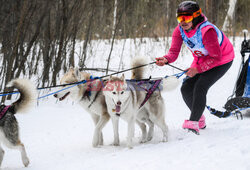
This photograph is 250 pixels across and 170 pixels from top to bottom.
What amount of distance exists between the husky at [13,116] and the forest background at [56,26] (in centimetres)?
214

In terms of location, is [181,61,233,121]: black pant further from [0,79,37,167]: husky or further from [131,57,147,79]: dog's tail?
[0,79,37,167]: husky

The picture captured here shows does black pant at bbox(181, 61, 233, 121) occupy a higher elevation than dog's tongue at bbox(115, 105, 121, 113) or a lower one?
higher

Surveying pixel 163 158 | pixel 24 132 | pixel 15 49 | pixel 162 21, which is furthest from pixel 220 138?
pixel 162 21

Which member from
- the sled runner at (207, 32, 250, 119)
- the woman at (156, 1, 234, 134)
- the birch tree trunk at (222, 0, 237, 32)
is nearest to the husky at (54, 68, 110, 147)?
the woman at (156, 1, 234, 134)

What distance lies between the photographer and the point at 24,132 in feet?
13.2

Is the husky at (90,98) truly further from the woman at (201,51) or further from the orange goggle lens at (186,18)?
the orange goggle lens at (186,18)

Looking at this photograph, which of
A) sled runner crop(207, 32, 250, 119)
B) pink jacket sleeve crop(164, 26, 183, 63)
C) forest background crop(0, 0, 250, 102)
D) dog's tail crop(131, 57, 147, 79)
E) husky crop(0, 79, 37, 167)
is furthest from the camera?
forest background crop(0, 0, 250, 102)

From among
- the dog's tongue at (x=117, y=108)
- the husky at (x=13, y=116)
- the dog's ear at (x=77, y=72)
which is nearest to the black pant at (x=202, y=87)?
the dog's tongue at (x=117, y=108)

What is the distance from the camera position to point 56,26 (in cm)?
577

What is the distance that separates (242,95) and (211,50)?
1687 mm

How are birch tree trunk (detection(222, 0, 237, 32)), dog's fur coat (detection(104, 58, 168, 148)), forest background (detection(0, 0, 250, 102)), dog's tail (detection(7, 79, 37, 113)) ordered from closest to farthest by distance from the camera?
dog's tail (detection(7, 79, 37, 113)) → dog's fur coat (detection(104, 58, 168, 148)) → forest background (detection(0, 0, 250, 102)) → birch tree trunk (detection(222, 0, 237, 32))

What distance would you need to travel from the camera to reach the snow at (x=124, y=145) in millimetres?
1997

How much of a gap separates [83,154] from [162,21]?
310 inches

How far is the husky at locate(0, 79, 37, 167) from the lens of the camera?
8.42ft
